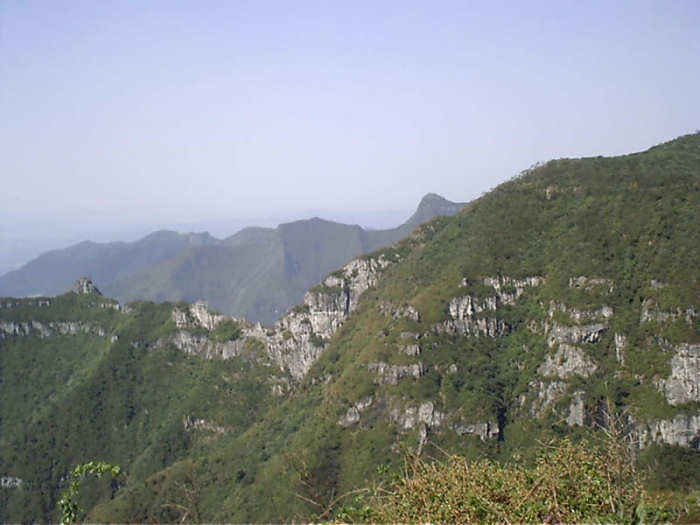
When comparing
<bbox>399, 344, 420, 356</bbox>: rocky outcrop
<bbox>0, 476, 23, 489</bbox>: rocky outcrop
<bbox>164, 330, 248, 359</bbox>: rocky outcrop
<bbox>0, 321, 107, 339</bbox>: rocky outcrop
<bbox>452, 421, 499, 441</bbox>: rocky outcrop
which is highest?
<bbox>0, 321, 107, 339</bbox>: rocky outcrop

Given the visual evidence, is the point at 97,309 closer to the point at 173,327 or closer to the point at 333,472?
the point at 173,327

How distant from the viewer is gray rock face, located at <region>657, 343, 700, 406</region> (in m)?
55.9

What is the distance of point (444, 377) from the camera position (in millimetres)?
75625

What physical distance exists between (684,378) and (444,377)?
94.7 ft

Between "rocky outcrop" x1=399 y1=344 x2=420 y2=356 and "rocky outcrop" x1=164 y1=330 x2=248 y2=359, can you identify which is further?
"rocky outcrop" x1=164 y1=330 x2=248 y2=359

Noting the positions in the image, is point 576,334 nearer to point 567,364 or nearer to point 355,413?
point 567,364

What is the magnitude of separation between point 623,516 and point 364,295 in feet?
323

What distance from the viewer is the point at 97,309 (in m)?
133

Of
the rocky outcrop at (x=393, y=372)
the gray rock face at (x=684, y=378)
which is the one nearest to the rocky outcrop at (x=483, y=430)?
the rocky outcrop at (x=393, y=372)

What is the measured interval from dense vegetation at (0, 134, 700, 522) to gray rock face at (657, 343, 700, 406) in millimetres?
820

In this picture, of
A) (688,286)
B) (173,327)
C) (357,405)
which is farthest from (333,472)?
(173,327)

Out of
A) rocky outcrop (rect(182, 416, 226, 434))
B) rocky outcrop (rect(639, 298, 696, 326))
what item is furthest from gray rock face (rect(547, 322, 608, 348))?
rocky outcrop (rect(182, 416, 226, 434))

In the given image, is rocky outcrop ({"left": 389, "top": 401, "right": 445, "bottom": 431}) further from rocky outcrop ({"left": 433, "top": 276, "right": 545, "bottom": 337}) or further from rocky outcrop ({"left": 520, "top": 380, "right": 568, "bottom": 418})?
rocky outcrop ({"left": 433, "top": 276, "right": 545, "bottom": 337})

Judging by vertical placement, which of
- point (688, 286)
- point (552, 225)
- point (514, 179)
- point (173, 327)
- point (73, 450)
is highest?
point (514, 179)
